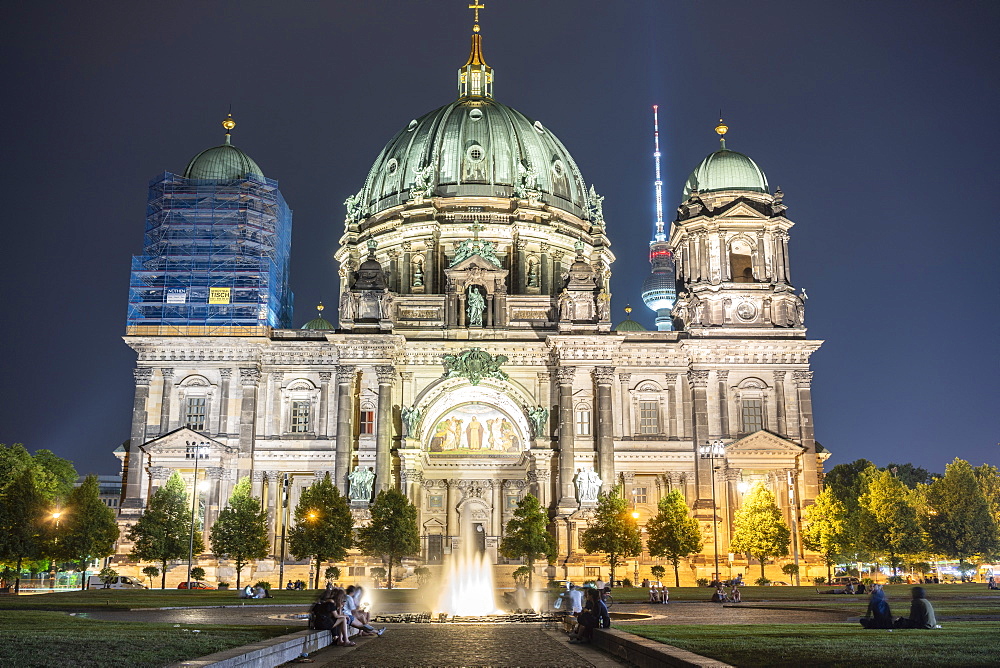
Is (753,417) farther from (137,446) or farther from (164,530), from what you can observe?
(137,446)

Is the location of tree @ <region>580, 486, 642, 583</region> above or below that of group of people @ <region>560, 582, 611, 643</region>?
above

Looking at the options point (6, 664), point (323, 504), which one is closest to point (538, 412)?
point (323, 504)

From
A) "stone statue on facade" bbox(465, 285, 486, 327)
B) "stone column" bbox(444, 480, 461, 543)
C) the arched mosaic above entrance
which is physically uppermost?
"stone statue on facade" bbox(465, 285, 486, 327)

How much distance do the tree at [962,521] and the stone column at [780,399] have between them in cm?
1079

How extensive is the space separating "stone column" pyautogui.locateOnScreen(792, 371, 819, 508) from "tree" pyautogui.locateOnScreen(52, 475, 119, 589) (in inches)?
1761

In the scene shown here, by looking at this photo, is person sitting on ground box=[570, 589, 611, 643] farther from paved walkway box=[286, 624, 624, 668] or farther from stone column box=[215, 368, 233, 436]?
stone column box=[215, 368, 233, 436]

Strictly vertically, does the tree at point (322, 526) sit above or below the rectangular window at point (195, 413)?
below

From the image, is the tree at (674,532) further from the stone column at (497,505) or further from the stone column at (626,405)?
the stone column at (497,505)

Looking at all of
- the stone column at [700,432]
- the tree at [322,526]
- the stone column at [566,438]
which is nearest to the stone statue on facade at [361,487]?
the tree at [322,526]

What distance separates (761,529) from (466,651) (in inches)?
1779

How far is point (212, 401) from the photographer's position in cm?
7206

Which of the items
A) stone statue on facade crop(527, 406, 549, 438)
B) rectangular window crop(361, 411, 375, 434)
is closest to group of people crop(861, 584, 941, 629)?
stone statue on facade crop(527, 406, 549, 438)

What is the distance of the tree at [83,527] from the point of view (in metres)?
57.6

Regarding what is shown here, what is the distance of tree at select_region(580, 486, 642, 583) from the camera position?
60906mm
